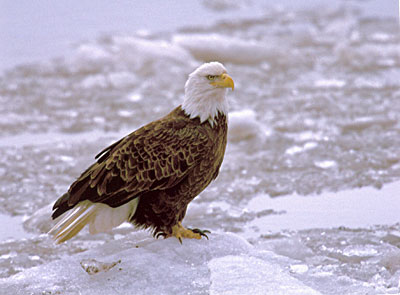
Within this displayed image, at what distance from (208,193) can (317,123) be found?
66.6 inches

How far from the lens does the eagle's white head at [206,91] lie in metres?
3.20

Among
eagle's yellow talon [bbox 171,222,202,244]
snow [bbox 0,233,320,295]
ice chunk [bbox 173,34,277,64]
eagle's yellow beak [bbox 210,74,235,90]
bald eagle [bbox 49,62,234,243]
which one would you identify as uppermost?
ice chunk [bbox 173,34,277,64]

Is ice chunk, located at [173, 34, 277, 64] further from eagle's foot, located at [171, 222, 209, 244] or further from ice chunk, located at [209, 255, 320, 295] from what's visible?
ice chunk, located at [209, 255, 320, 295]

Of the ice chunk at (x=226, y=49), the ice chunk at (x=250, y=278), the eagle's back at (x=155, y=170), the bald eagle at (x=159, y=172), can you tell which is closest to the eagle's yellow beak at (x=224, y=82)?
the bald eagle at (x=159, y=172)

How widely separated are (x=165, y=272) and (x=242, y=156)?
2105 mm

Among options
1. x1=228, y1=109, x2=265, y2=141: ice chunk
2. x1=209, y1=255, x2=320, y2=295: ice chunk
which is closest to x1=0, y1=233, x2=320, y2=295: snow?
x1=209, y1=255, x2=320, y2=295: ice chunk

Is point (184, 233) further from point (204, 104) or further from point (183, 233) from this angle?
point (204, 104)

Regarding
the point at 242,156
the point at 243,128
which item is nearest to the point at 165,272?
the point at 242,156

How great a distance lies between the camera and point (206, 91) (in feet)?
10.6

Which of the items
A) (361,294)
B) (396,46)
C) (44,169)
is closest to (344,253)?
(361,294)

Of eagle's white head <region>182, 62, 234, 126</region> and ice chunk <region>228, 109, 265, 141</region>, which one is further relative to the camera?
ice chunk <region>228, 109, 265, 141</region>

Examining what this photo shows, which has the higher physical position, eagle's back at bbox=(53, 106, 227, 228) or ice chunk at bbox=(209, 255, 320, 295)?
eagle's back at bbox=(53, 106, 227, 228)

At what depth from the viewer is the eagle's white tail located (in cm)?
310

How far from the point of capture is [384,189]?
4238mm
